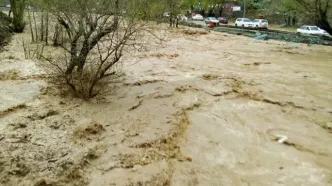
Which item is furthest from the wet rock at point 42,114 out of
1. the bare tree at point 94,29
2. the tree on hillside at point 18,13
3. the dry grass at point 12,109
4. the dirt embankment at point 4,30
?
the tree on hillside at point 18,13

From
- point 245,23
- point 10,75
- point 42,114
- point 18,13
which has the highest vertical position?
point 245,23

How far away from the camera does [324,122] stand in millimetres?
8875

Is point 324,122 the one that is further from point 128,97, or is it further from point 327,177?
point 128,97

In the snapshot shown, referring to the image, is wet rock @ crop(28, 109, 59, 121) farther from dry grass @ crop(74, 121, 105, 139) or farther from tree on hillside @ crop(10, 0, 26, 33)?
tree on hillside @ crop(10, 0, 26, 33)

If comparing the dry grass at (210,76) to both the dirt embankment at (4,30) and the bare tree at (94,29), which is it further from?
the dirt embankment at (4,30)

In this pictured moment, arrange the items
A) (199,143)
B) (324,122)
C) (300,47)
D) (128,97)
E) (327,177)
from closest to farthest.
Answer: (327,177)
(199,143)
(324,122)
(128,97)
(300,47)

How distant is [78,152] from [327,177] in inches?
174

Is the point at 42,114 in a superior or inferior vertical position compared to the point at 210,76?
inferior

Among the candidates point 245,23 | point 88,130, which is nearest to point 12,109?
point 88,130

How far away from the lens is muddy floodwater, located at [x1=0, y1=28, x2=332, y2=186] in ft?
20.1

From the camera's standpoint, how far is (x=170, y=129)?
7.96m

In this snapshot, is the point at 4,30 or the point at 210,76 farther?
the point at 4,30

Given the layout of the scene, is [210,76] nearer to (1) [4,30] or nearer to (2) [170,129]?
(2) [170,129]

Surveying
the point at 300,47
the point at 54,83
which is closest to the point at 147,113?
the point at 54,83
